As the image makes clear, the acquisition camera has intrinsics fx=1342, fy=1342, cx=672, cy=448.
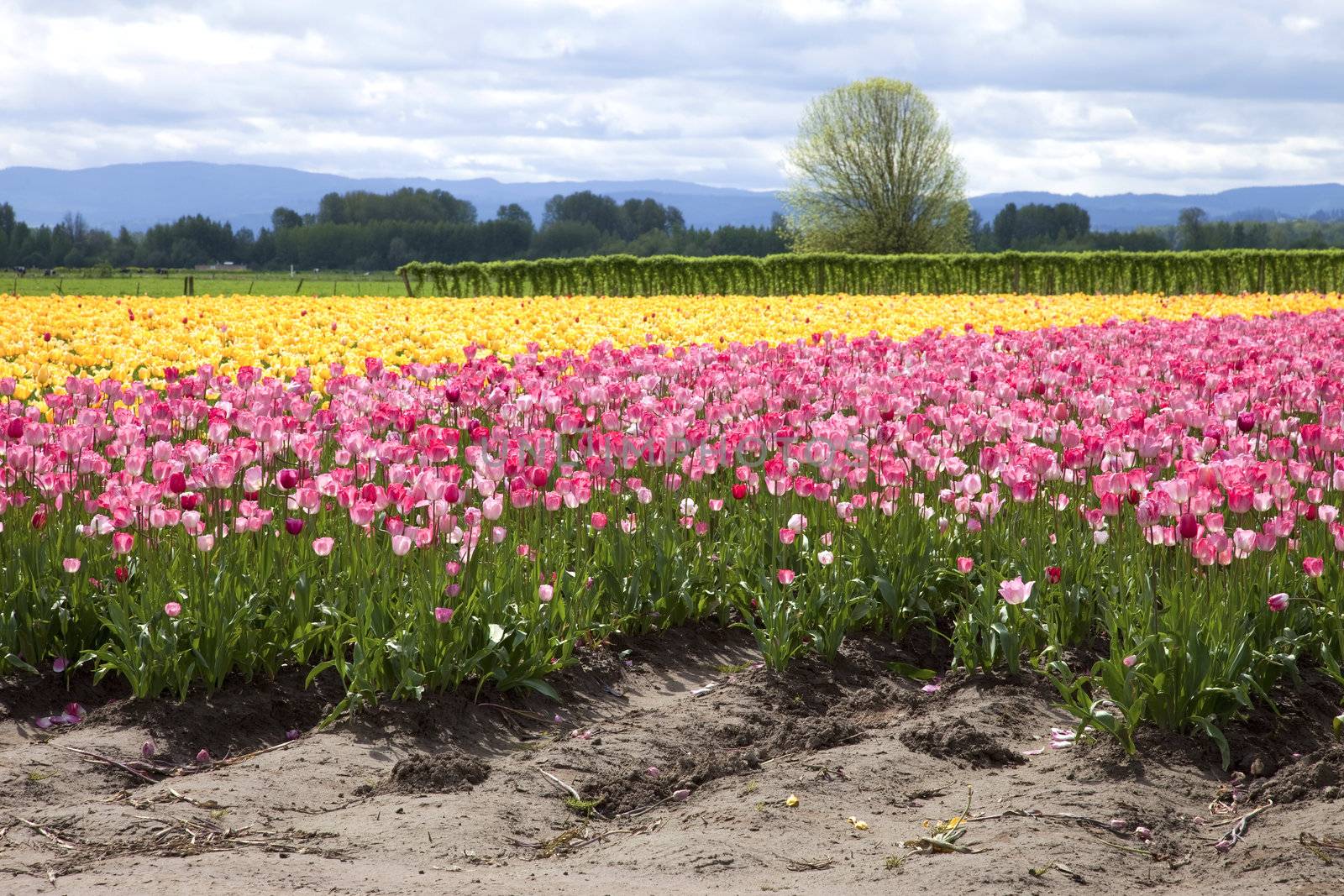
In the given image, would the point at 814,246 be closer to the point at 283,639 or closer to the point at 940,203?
the point at 940,203

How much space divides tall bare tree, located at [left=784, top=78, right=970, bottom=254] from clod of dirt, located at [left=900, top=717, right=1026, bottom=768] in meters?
68.8

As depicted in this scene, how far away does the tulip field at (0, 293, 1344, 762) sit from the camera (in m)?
5.02

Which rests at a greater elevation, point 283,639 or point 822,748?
point 283,639

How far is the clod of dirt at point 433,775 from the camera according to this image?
4.32 m

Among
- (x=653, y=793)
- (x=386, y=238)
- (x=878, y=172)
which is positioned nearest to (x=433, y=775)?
(x=653, y=793)

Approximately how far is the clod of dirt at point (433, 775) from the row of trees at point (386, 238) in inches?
3652

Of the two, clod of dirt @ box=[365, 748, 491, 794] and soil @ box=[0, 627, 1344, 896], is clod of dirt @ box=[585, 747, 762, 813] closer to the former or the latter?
soil @ box=[0, 627, 1344, 896]

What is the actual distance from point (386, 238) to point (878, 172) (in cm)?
6314

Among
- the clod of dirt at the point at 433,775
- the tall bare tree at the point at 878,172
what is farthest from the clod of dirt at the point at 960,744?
the tall bare tree at the point at 878,172

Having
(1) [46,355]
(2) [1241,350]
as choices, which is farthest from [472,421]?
(2) [1241,350]

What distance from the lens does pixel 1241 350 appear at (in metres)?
11.8

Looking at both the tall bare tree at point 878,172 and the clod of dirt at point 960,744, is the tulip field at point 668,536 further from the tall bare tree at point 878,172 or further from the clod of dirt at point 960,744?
the tall bare tree at point 878,172

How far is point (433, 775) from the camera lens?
4.36m

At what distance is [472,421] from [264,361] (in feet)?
22.9
